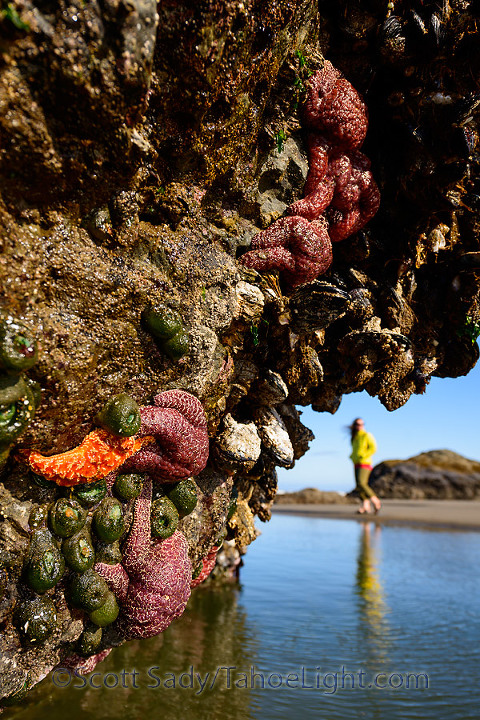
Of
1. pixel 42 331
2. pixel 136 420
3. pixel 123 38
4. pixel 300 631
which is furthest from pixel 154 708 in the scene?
pixel 123 38

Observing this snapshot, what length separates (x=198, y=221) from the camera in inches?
132

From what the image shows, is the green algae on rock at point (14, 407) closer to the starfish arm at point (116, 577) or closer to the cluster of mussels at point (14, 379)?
the cluster of mussels at point (14, 379)

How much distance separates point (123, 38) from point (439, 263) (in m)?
3.69

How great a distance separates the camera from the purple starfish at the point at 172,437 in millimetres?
3156

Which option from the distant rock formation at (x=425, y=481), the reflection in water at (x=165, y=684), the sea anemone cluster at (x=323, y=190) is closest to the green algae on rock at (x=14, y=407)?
the sea anemone cluster at (x=323, y=190)

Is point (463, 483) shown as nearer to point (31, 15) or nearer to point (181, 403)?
point (181, 403)

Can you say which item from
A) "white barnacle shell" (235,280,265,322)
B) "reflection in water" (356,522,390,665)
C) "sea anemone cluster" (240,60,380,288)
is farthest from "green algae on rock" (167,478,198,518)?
"reflection in water" (356,522,390,665)

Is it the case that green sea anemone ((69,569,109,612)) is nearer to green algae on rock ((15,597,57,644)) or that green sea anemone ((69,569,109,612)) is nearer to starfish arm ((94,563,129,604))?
starfish arm ((94,563,129,604))

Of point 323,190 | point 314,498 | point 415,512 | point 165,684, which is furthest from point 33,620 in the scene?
point 314,498

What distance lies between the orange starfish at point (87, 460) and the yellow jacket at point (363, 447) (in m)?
14.3

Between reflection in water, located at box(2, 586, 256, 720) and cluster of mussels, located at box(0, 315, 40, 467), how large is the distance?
3537mm

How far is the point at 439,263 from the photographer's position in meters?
4.93

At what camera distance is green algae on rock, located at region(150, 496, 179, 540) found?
11.1 feet

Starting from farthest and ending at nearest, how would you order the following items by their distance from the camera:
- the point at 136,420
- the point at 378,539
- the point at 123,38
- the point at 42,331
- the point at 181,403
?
the point at 378,539, the point at 181,403, the point at 136,420, the point at 42,331, the point at 123,38
